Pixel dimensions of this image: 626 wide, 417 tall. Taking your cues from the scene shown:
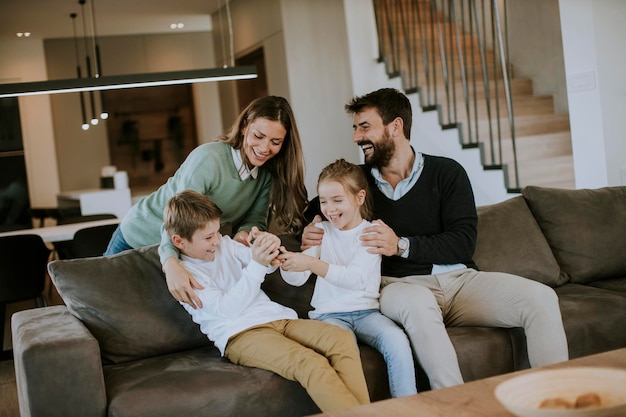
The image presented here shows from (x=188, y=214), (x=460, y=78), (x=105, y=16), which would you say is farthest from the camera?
(x=105, y=16)

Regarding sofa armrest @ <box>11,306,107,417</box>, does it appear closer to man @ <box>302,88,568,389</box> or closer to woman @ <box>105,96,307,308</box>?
woman @ <box>105,96,307,308</box>

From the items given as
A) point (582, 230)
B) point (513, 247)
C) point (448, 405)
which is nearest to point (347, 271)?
point (513, 247)

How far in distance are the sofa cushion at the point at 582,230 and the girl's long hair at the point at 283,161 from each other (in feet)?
3.64

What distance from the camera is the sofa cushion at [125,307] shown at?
2.72 m

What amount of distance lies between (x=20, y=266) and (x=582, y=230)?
10.4 feet

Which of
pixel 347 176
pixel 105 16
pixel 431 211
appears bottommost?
pixel 431 211

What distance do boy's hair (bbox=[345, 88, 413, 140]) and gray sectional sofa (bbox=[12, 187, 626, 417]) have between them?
56 cm

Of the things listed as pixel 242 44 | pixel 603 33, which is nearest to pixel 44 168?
pixel 242 44

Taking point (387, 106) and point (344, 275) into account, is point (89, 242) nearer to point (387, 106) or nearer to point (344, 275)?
point (387, 106)

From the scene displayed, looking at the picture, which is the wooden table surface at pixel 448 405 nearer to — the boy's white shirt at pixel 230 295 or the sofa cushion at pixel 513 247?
the boy's white shirt at pixel 230 295

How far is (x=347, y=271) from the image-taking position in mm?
2688

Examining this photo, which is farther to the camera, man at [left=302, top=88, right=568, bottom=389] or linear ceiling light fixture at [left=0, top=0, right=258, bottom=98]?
linear ceiling light fixture at [left=0, top=0, right=258, bottom=98]

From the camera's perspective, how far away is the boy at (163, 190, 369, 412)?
92.9 inches

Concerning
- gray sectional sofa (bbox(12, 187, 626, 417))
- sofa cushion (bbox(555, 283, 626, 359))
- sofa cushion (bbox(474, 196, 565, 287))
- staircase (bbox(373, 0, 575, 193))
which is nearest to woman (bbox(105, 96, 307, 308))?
gray sectional sofa (bbox(12, 187, 626, 417))
